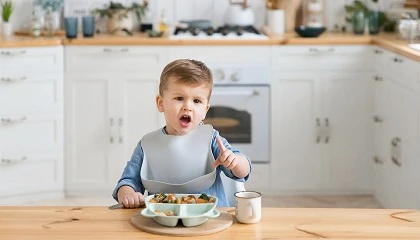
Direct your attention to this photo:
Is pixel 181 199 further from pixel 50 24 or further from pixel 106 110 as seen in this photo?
pixel 50 24

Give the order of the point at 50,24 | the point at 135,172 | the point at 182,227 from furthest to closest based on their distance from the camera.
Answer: the point at 50,24 → the point at 135,172 → the point at 182,227

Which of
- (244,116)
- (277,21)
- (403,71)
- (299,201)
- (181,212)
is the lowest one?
(299,201)

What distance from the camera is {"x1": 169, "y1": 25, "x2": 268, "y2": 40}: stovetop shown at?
5.14 metres

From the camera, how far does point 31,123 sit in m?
5.05

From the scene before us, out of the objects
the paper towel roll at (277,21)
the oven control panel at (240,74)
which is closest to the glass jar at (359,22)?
the paper towel roll at (277,21)

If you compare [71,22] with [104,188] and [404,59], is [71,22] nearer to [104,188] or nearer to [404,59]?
[104,188]

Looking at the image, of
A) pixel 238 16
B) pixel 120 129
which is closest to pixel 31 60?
pixel 120 129

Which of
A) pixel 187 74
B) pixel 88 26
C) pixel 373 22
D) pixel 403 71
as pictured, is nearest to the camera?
pixel 187 74

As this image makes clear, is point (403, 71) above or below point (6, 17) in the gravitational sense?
below

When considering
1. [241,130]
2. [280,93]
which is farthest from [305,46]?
[241,130]

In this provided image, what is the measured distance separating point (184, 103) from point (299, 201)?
307 centimetres

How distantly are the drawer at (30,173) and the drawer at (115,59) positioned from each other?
1.87 feet

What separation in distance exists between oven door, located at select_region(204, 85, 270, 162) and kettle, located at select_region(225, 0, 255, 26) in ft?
Answer: 2.07

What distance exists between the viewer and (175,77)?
7.20 feet
